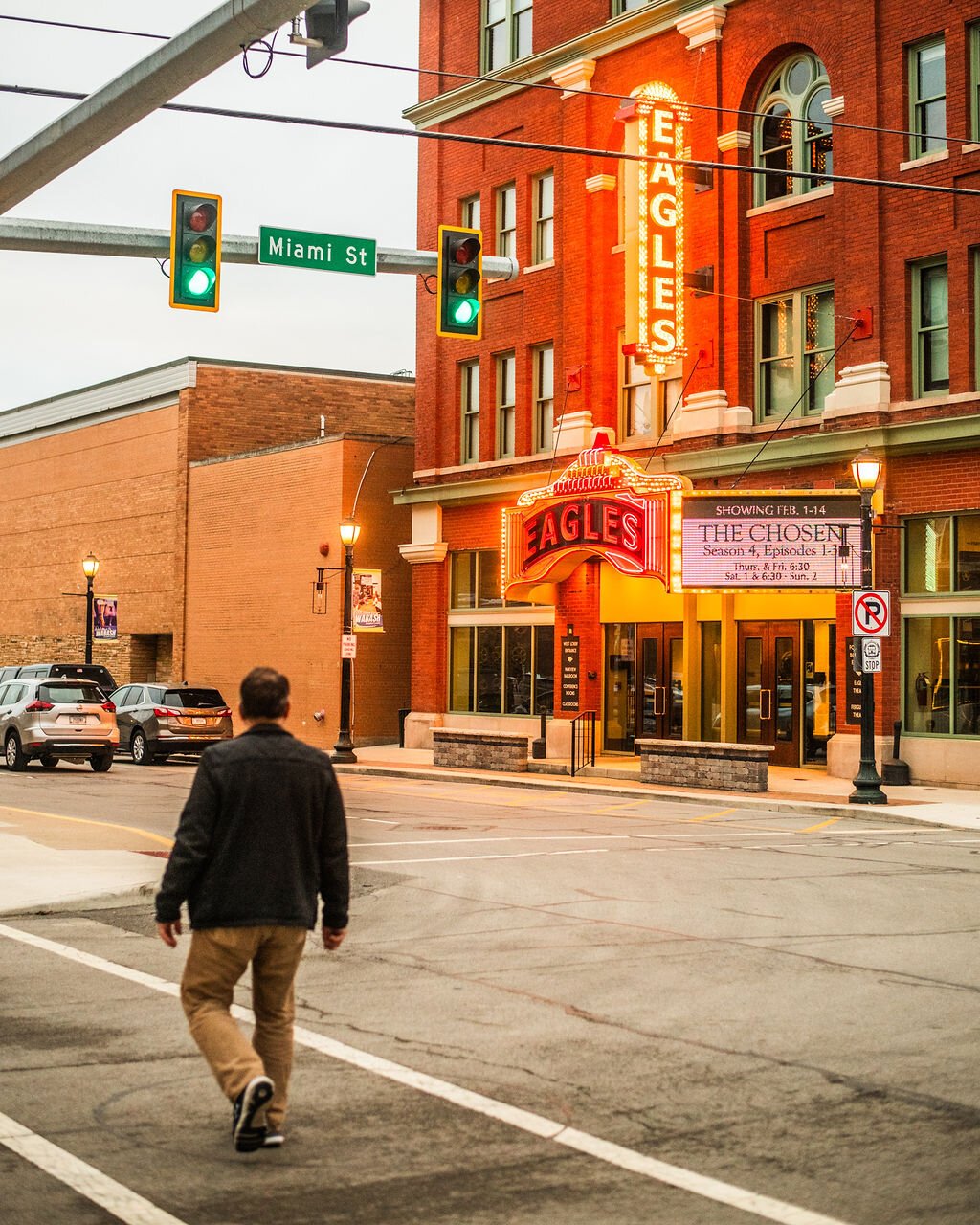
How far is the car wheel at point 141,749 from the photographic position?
34.1 m

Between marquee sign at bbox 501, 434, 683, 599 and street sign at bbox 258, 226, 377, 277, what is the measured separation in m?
13.1

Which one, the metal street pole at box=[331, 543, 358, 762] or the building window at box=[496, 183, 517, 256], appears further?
the building window at box=[496, 183, 517, 256]

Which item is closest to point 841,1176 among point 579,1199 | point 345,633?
point 579,1199

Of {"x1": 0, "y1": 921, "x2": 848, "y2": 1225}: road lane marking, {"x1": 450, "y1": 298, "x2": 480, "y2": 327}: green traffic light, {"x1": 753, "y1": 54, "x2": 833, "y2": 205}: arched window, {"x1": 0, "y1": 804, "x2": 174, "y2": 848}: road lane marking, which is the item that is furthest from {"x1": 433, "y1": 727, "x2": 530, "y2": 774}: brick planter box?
{"x1": 0, "y1": 921, "x2": 848, "y2": 1225}: road lane marking

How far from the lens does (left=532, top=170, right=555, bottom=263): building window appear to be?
35.2 m

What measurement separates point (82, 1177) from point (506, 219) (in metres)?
32.7

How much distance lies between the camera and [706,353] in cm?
3056

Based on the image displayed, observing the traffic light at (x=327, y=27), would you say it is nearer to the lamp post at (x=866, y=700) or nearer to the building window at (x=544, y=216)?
the lamp post at (x=866, y=700)

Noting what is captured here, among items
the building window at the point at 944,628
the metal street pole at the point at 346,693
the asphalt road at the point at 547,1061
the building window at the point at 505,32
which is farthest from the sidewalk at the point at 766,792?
the building window at the point at 505,32

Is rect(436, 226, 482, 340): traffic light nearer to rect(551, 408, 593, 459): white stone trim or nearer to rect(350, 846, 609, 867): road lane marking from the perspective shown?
rect(350, 846, 609, 867): road lane marking

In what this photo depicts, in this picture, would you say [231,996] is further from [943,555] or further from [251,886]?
[943,555]

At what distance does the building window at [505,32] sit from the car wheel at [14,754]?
18449mm

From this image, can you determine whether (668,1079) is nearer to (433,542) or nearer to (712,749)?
(712,749)

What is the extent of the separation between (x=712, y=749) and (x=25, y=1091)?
20.0 metres
